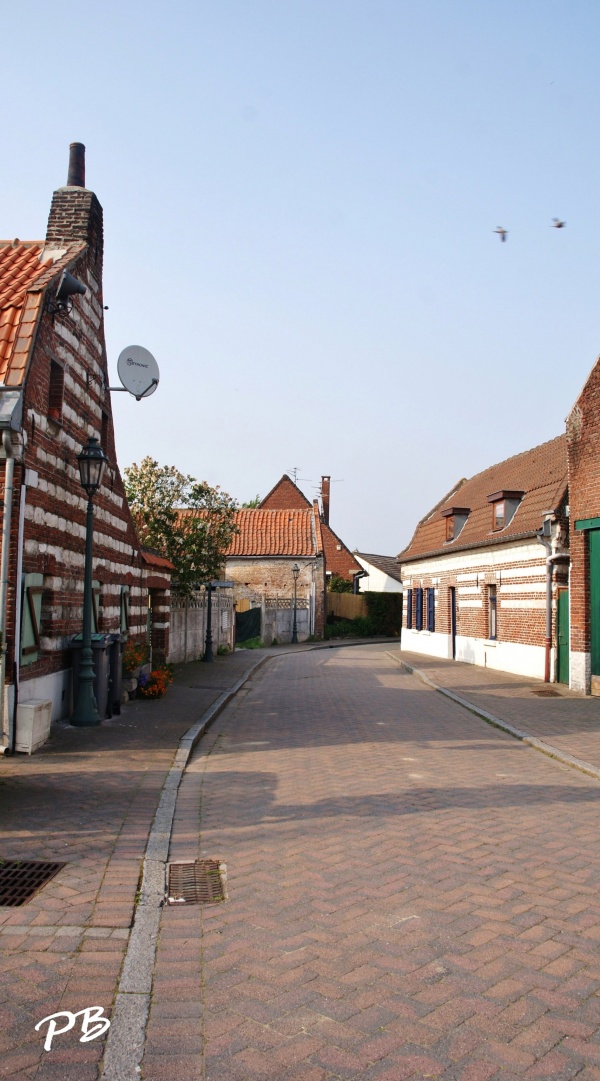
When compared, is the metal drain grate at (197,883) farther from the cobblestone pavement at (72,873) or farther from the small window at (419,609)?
the small window at (419,609)

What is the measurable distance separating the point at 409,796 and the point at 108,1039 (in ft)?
15.2

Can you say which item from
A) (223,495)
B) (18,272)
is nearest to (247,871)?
(18,272)

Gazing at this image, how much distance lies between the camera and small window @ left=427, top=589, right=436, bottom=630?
95.5 feet

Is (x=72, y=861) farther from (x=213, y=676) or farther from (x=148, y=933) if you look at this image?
(x=213, y=676)

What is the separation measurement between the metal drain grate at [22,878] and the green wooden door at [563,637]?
14.6 m

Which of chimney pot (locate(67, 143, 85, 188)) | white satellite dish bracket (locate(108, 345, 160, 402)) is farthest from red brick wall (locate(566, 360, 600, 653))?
chimney pot (locate(67, 143, 85, 188))

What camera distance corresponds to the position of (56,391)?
446 inches

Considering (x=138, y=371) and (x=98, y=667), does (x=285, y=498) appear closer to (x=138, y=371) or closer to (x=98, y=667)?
(x=138, y=371)

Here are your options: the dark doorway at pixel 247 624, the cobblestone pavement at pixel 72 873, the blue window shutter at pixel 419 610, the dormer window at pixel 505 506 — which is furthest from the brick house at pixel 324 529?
the cobblestone pavement at pixel 72 873

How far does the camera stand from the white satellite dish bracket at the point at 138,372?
45.1ft

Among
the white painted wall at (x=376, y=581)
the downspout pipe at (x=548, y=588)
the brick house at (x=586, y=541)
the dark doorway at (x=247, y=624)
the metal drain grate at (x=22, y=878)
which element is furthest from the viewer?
the white painted wall at (x=376, y=581)

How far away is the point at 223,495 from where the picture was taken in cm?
2306

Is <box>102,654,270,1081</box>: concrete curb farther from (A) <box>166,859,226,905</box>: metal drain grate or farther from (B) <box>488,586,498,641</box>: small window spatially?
(B) <box>488,586,498,641</box>: small window

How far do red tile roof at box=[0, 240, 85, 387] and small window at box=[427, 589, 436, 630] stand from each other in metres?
19.6
